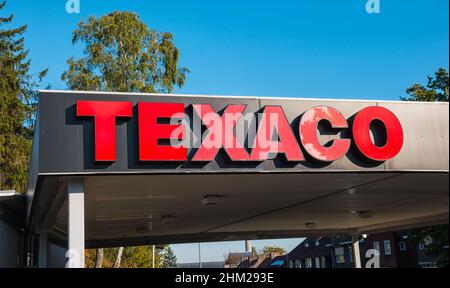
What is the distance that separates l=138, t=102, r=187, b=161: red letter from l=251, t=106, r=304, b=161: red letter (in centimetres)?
124

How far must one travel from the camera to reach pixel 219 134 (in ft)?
27.6

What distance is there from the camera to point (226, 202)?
12.7m

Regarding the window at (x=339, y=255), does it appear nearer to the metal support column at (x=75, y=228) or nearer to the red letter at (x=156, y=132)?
the red letter at (x=156, y=132)

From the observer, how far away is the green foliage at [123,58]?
99.7 ft

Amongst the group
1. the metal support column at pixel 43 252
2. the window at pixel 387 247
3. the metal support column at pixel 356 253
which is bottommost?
the window at pixel 387 247

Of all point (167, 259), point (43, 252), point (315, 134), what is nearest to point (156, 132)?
point (315, 134)

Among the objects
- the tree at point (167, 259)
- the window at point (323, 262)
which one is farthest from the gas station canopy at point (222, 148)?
the tree at point (167, 259)

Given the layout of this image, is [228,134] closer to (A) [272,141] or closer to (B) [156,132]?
(A) [272,141]

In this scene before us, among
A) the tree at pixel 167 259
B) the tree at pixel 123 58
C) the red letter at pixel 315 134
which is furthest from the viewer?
the tree at pixel 167 259

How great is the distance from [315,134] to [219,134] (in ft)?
5.23

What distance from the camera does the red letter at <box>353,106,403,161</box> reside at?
8.85 m

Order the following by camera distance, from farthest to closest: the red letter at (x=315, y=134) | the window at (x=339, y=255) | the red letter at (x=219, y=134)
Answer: the window at (x=339, y=255), the red letter at (x=315, y=134), the red letter at (x=219, y=134)

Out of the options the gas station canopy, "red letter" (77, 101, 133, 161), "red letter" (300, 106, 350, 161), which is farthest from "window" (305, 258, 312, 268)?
"red letter" (77, 101, 133, 161)

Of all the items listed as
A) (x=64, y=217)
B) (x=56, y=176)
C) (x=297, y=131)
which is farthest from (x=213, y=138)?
(x=64, y=217)
